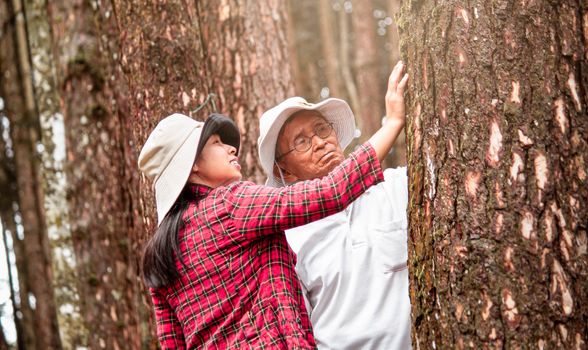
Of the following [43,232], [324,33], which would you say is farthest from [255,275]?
[324,33]

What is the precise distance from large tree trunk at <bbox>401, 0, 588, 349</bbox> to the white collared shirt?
57 centimetres

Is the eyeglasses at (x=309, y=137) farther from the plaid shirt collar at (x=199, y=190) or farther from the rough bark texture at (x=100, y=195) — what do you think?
the rough bark texture at (x=100, y=195)

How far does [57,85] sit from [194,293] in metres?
4.84

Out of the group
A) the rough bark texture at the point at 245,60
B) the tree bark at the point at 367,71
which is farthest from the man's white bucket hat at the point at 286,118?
the tree bark at the point at 367,71

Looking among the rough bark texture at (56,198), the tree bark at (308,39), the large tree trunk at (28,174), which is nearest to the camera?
the rough bark texture at (56,198)

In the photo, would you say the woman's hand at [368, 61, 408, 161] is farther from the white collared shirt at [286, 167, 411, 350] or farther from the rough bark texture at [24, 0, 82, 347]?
the rough bark texture at [24, 0, 82, 347]

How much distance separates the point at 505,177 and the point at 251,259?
101cm

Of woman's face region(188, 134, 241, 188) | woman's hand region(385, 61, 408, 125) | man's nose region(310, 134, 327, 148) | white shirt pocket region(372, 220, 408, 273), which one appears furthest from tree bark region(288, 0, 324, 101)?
woman's hand region(385, 61, 408, 125)

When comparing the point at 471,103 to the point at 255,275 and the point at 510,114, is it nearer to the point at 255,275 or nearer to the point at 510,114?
the point at 510,114

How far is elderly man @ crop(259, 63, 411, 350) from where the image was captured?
322 centimetres

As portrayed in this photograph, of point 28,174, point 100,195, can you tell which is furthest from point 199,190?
point 28,174

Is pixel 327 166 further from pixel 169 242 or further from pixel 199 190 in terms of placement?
pixel 169 242

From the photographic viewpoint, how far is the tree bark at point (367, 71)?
39.3 ft

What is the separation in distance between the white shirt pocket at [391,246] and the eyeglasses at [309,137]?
546mm
